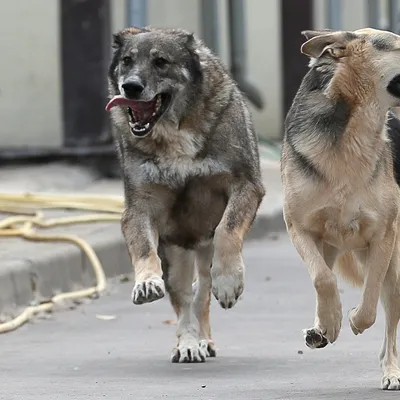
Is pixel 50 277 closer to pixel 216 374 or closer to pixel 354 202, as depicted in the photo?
pixel 216 374

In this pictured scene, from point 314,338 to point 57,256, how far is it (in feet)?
12.3

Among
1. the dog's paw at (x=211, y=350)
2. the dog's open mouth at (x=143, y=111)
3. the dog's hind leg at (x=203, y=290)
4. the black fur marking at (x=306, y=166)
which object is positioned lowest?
the dog's paw at (x=211, y=350)

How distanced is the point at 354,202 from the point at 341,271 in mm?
737

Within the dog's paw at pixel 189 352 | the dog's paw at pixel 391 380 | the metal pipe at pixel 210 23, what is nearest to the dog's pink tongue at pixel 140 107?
the dog's paw at pixel 189 352

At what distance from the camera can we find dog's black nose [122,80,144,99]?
7.09m

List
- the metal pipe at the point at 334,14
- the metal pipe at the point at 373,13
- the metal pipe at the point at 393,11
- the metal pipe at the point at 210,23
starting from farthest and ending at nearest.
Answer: the metal pipe at the point at 393,11 → the metal pipe at the point at 373,13 → the metal pipe at the point at 334,14 → the metal pipe at the point at 210,23

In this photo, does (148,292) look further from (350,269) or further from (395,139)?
(395,139)

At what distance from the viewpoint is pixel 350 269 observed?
7078 millimetres

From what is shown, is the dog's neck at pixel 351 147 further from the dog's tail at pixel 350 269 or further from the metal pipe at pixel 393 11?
the metal pipe at pixel 393 11

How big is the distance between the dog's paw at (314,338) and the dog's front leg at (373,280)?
0.22 meters

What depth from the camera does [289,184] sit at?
6.66 meters

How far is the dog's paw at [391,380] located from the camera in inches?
247

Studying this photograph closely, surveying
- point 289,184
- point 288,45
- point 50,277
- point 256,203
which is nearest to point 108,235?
point 50,277

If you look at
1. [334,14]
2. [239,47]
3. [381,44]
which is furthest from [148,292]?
[334,14]
